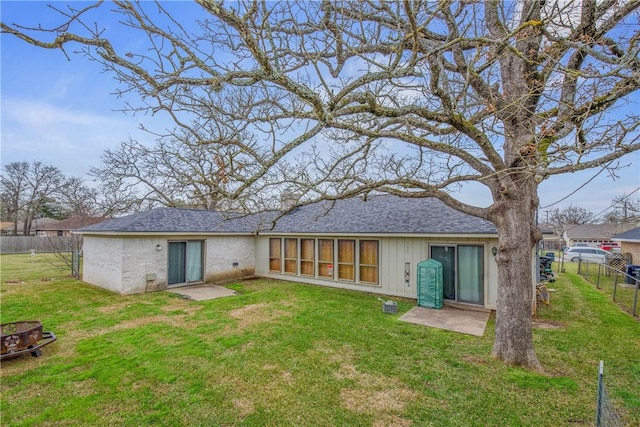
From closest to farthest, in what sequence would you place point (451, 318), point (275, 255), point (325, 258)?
point (451, 318) → point (325, 258) → point (275, 255)

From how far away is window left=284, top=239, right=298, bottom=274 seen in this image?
42.8ft

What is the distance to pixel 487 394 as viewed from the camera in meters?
4.24

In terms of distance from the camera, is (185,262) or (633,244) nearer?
(185,262)

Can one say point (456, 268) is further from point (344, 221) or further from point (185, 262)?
point (185, 262)

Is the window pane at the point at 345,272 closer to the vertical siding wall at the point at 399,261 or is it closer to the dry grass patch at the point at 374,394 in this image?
the vertical siding wall at the point at 399,261

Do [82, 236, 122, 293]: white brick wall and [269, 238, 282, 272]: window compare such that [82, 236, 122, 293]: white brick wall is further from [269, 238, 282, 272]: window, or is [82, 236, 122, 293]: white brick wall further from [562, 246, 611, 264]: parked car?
[562, 246, 611, 264]: parked car

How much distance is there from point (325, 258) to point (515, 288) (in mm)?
7694

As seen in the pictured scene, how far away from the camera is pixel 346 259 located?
1155 centimetres

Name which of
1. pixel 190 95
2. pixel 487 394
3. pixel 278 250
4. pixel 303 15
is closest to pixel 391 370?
pixel 487 394

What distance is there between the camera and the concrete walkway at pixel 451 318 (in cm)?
706

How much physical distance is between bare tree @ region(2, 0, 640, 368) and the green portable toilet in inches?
126

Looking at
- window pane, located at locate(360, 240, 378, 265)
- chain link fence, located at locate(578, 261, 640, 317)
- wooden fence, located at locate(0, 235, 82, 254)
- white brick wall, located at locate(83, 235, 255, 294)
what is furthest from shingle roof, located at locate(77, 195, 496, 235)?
wooden fence, located at locate(0, 235, 82, 254)

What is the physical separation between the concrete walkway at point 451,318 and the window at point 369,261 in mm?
2275

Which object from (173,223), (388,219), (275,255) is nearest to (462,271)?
(388,219)
